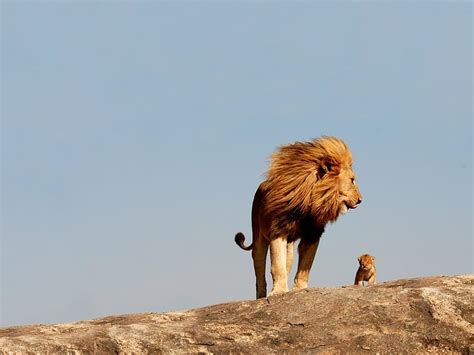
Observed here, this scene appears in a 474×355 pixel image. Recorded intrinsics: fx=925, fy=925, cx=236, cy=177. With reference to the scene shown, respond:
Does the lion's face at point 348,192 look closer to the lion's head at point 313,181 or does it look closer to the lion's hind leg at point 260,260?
the lion's head at point 313,181

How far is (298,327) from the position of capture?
10.6 meters

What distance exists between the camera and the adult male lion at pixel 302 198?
1255 centimetres

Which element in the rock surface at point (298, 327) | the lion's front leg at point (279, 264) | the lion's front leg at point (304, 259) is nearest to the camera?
the rock surface at point (298, 327)

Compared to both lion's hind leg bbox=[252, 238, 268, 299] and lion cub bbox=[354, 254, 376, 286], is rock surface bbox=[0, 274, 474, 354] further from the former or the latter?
lion cub bbox=[354, 254, 376, 286]

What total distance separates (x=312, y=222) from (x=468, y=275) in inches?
86.5

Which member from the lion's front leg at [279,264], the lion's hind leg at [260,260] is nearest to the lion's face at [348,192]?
the lion's front leg at [279,264]

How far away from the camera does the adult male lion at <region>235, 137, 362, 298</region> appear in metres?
12.6

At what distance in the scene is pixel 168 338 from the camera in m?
9.95

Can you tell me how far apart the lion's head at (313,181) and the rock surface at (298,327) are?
1507 mm

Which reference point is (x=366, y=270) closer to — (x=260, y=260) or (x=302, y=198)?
(x=260, y=260)

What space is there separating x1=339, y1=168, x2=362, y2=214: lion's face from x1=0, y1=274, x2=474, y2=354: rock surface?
64.2 inches

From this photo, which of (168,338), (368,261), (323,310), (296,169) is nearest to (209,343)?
(168,338)

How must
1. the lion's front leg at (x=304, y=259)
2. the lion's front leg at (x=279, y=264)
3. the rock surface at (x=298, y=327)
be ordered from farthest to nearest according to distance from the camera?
the lion's front leg at (x=304, y=259) → the lion's front leg at (x=279, y=264) → the rock surface at (x=298, y=327)

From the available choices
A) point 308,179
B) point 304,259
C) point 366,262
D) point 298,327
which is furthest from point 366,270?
point 298,327
